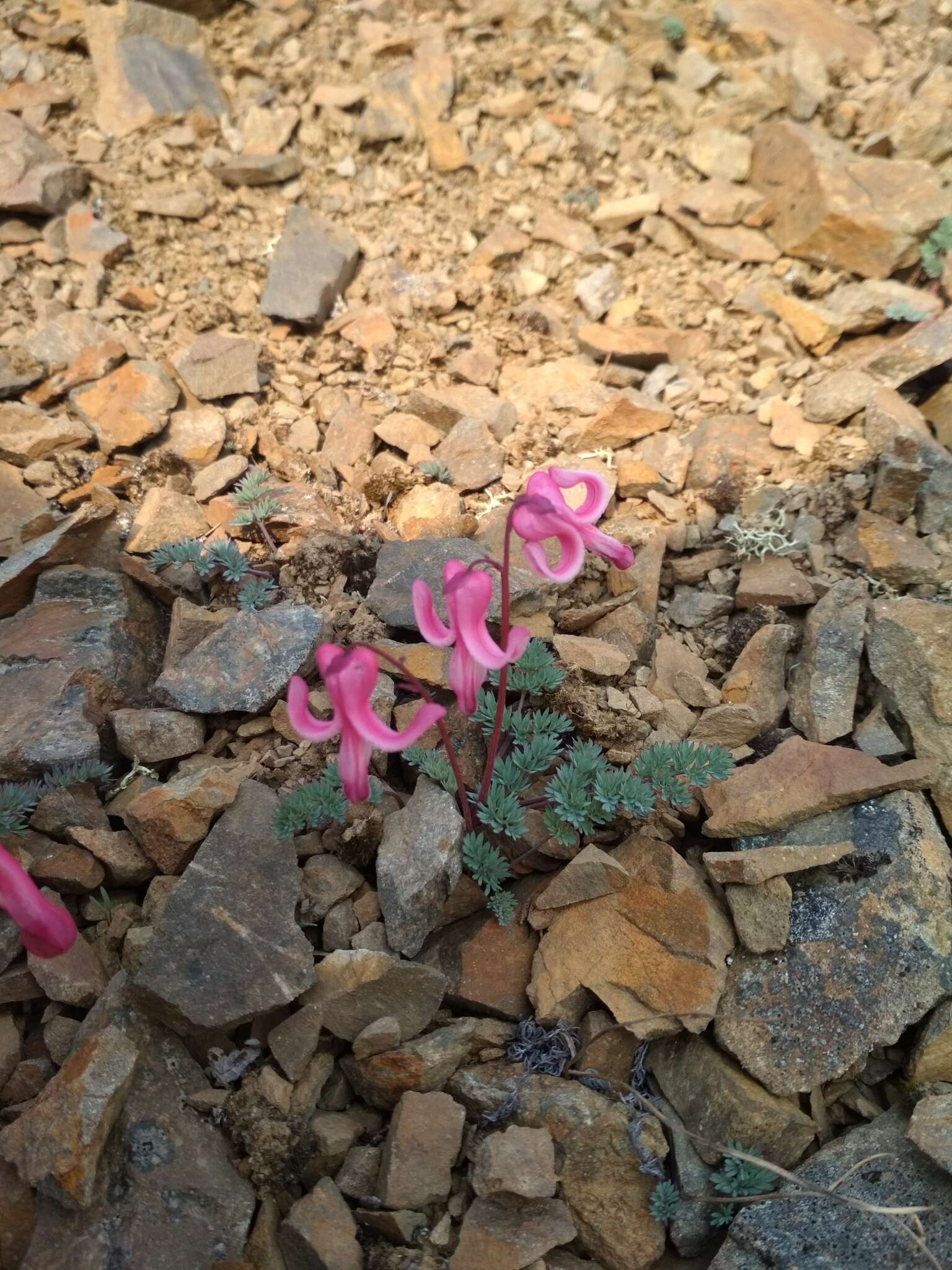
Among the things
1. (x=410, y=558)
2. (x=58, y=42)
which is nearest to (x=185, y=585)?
(x=410, y=558)

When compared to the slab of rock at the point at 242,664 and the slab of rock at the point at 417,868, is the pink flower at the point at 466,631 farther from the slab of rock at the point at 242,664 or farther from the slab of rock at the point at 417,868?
the slab of rock at the point at 242,664

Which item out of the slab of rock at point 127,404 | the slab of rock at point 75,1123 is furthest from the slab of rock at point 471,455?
the slab of rock at point 75,1123

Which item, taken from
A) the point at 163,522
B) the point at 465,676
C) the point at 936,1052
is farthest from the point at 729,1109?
the point at 163,522

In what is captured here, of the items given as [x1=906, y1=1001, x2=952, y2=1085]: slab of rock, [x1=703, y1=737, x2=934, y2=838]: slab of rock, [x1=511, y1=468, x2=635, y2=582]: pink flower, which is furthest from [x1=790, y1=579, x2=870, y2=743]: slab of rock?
[x1=511, y1=468, x2=635, y2=582]: pink flower

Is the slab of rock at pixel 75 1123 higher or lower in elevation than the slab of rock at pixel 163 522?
lower

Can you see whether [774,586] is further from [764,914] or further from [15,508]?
[15,508]

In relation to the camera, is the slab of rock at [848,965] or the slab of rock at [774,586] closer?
the slab of rock at [848,965]

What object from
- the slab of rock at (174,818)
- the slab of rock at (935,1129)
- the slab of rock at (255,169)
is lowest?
the slab of rock at (935,1129)
